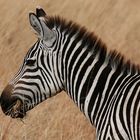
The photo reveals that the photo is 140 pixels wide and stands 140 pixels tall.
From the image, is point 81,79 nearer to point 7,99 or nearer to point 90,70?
point 90,70

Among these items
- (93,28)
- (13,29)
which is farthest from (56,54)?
(13,29)

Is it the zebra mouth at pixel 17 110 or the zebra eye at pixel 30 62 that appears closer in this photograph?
the zebra eye at pixel 30 62

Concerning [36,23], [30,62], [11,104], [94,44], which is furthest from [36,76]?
[94,44]

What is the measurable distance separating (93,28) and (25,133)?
16.8 ft

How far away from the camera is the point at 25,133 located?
10.5m

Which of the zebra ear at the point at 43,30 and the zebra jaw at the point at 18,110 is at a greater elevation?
the zebra ear at the point at 43,30

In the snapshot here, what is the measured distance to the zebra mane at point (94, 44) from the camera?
5809 millimetres

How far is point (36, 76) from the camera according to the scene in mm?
6402

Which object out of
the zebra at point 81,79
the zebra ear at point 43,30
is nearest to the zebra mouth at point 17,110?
the zebra at point 81,79

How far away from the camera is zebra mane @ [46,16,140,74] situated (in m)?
5.81

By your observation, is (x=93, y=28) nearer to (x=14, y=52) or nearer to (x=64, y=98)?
(x=14, y=52)

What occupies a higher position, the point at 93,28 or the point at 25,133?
the point at 93,28

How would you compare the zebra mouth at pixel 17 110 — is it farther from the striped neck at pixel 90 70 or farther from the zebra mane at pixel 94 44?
the zebra mane at pixel 94 44

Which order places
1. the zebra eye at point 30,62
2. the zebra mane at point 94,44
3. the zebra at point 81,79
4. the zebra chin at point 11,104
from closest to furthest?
1. the zebra at point 81,79
2. the zebra mane at point 94,44
3. the zebra eye at point 30,62
4. the zebra chin at point 11,104
